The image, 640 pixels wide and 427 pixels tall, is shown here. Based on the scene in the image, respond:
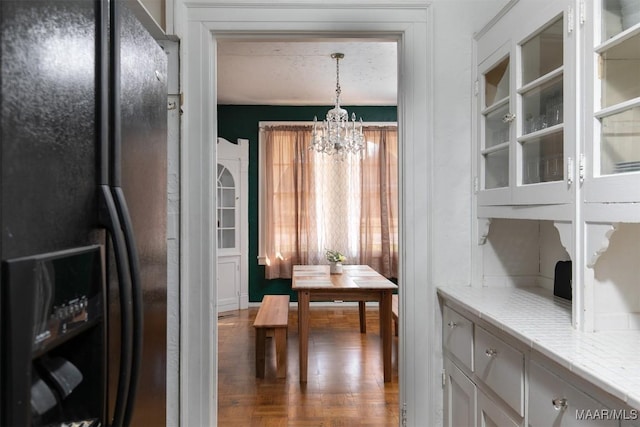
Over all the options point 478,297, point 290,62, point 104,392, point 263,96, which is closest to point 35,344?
point 104,392

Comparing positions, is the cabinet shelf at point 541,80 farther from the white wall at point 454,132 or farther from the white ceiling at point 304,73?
the white ceiling at point 304,73

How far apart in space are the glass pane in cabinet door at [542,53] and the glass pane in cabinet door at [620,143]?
0.33m

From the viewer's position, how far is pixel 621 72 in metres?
1.19

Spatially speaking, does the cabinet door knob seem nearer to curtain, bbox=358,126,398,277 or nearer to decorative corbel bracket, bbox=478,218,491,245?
decorative corbel bracket, bbox=478,218,491,245

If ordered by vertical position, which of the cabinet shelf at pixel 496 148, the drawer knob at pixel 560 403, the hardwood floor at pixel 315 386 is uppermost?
the cabinet shelf at pixel 496 148

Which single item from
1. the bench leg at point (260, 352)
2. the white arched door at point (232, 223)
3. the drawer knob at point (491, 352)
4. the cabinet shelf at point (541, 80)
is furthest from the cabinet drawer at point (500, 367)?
the white arched door at point (232, 223)

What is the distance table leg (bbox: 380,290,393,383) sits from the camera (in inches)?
132

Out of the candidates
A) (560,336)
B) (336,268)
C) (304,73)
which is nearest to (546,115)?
(560,336)

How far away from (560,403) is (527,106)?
Result: 104 centimetres

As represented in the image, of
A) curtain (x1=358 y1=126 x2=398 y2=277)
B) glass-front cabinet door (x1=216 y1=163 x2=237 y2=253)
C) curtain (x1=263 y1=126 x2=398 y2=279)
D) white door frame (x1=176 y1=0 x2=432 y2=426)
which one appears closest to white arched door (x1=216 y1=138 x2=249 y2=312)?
glass-front cabinet door (x1=216 y1=163 x2=237 y2=253)

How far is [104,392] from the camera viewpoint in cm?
85

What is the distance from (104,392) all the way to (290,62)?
3939 millimetres

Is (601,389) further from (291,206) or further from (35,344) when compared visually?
(291,206)

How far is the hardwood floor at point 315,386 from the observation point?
279 centimetres
